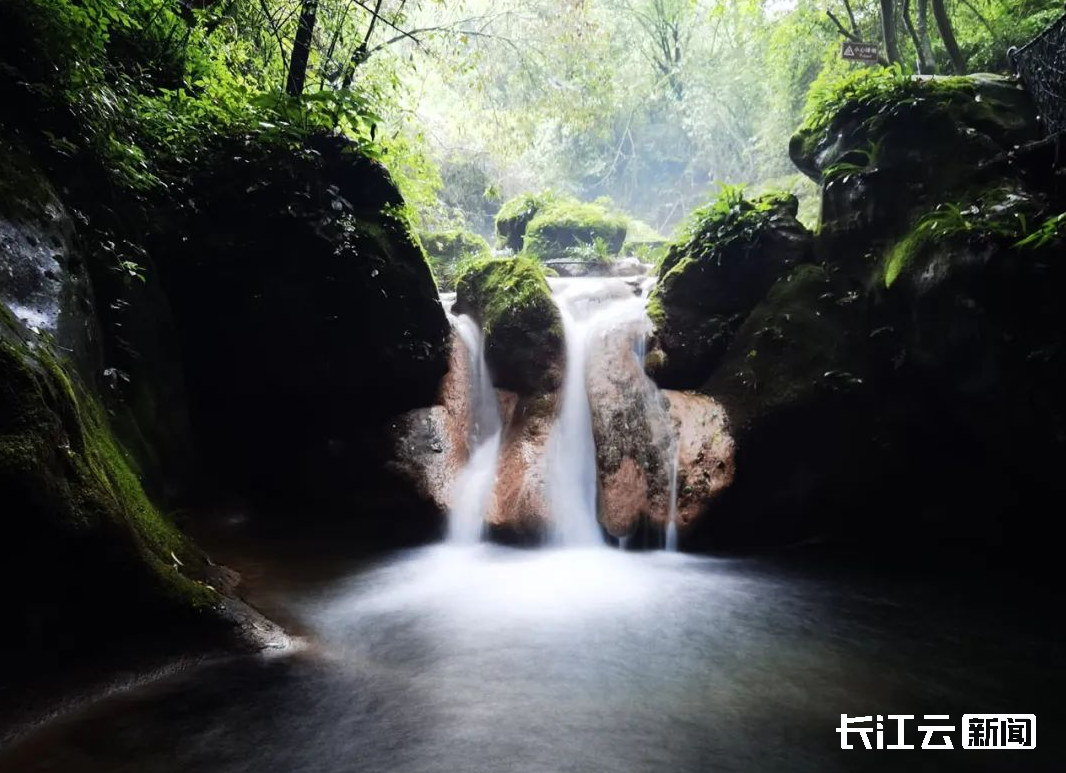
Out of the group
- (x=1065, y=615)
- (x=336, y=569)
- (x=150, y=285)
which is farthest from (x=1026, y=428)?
(x=150, y=285)

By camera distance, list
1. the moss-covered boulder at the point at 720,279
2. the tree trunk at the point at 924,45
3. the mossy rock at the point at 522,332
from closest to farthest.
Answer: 1. the moss-covered boulder at the point at 720,279
2. the mossy rock at the point at 522,332
3. the tree trunk at the point at 924,45

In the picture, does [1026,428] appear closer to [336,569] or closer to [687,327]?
[687,327]

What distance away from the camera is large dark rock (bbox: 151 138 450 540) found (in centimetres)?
643

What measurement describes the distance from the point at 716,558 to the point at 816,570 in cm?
103

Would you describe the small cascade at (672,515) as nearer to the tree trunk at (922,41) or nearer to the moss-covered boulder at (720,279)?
the moss-covered boulder at (720,279)

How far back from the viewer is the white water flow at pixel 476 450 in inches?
269

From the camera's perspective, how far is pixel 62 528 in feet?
9.05

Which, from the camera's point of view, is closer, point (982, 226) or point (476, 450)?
point (982, 226)

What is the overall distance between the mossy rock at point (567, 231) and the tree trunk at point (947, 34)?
8.32 metres

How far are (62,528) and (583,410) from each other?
597 cm

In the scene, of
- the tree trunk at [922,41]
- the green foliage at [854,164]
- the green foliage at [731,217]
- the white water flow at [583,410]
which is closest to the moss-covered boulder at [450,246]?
the white water flow at [583,410]

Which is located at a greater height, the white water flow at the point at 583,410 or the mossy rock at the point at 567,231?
the mossy rock at the point at 567,231

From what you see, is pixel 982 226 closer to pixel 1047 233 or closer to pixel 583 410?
pixel 1047 233

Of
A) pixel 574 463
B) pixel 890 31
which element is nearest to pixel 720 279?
pixel 574 463
